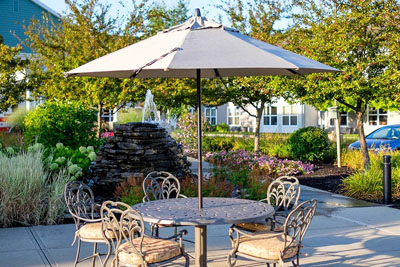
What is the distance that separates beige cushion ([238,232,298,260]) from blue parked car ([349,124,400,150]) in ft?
38.2

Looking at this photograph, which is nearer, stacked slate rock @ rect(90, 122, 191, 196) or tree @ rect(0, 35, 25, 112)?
stacked slate rock @ rect(90, 122, 191, 196)

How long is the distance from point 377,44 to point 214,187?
5997 millimetres

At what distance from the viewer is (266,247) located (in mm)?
4672

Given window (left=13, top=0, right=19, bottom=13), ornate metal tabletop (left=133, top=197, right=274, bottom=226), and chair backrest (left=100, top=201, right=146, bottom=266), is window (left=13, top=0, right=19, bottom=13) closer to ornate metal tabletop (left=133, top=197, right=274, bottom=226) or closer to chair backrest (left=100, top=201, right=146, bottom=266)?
ornate metal tabletop (left=133, top=197, right=274, bottom=226)

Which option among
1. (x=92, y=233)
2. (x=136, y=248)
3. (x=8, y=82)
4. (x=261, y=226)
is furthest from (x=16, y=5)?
(x=136, y=248)

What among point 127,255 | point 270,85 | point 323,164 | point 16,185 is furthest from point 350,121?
point 127,255

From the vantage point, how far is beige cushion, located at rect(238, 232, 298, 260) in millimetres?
4625

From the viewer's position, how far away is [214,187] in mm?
8734

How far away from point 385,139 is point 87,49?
34.3 feet

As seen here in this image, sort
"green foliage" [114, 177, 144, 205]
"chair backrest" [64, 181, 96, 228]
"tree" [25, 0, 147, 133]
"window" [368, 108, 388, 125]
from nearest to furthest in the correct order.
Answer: "chair backrest" [64, 181, 96, 228], "green foliage" [114, 177, 144, 205], "tree" [25, 0, 147, 133], "window" [368, 108, 388, 125]

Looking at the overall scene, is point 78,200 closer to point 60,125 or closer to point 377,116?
point 60,125

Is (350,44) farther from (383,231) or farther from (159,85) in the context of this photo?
(159,85)

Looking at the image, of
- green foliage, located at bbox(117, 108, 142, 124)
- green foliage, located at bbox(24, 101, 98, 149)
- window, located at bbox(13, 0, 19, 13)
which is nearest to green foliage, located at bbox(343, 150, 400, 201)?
green foliage, located at bbox(24, 101, 98, 149)

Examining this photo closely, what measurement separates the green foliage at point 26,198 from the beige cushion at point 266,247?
3966 millimetres
